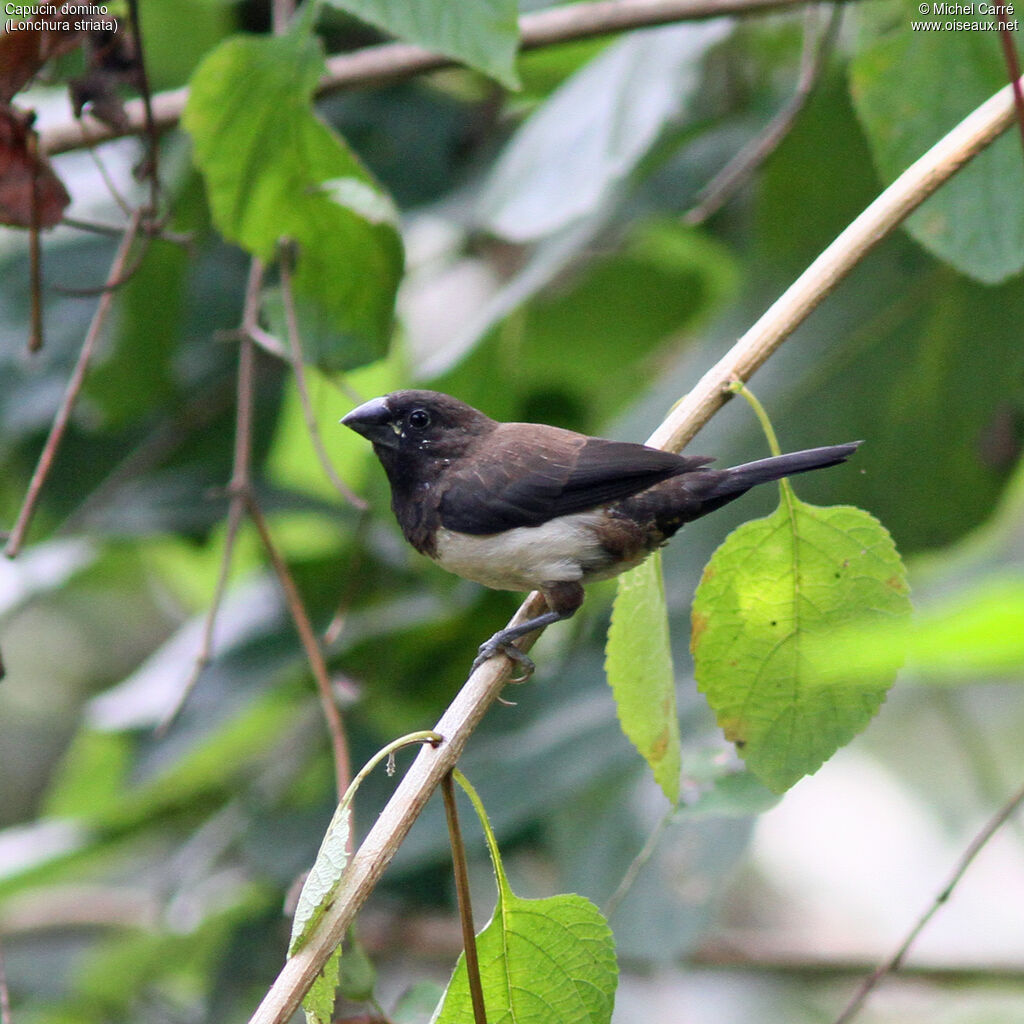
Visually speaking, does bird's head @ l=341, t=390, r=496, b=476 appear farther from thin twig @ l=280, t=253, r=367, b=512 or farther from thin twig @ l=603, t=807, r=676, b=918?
thin twig @ l=603, t=807, r=676, b=918

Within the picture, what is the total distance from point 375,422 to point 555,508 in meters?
0.45

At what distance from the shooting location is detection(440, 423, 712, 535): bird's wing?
80.7 inches

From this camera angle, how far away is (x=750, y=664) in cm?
151

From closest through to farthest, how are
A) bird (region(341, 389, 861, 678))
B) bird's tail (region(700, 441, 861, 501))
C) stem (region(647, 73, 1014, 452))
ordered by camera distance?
stem (region(647, 73, 1014, 452)), bird's tail (region(700, 441, 861, 501)), bird (region(341, 389, 861, 678))

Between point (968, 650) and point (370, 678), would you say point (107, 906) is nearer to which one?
point (370, 678)

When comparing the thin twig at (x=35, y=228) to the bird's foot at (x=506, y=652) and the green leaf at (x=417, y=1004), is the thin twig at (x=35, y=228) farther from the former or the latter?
the green leaf at (x=417, y=1004)

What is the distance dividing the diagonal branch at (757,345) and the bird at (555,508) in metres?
0.32

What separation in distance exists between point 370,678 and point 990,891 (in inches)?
127

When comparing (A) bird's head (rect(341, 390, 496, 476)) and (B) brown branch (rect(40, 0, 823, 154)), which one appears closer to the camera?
(A) bird's head (rect(341, 390, 496, 476))

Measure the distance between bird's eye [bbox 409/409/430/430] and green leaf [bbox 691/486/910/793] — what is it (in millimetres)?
952

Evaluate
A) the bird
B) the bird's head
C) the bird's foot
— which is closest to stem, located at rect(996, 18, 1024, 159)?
the bird

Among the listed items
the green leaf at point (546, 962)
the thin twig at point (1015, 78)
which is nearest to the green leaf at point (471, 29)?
the thin twig at point (1015, 78)

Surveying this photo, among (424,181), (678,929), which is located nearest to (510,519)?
(678,929)

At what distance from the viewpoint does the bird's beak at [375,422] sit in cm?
233
